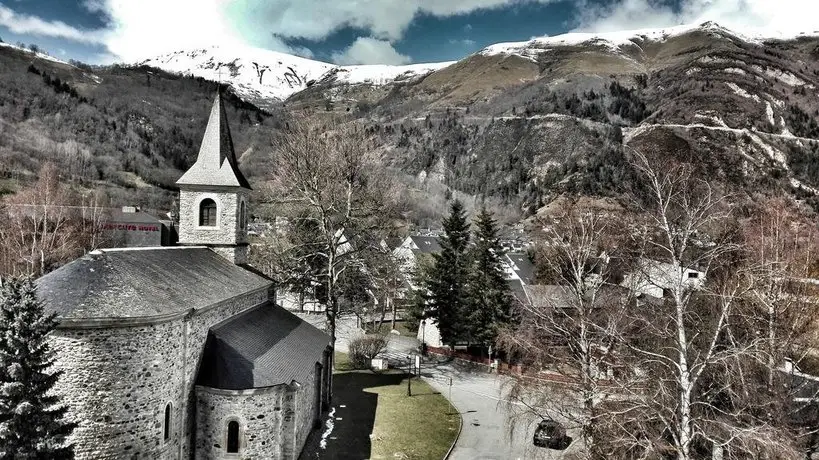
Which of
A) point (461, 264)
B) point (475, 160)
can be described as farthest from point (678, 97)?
point (461, 264)

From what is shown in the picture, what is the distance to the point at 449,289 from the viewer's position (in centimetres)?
3638

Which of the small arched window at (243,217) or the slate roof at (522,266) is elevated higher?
the small arched window at (243,217)

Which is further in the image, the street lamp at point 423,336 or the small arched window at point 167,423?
the street lamp at point 423,336

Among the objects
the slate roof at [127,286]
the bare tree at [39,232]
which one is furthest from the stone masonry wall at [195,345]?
the bare tree at [39,232]

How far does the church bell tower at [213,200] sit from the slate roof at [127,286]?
4.73m

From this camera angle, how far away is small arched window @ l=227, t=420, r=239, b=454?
14648mm

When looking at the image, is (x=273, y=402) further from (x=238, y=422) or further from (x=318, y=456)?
(x=318, y=456)

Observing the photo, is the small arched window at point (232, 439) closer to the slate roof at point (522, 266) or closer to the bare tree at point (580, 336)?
the bare tree at point (580, 336)

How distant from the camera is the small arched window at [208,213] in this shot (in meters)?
22.6

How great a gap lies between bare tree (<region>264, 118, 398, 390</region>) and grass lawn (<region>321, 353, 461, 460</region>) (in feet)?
12.4

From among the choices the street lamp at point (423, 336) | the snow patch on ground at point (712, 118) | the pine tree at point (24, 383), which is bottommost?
the street lamp at point (423, 336)

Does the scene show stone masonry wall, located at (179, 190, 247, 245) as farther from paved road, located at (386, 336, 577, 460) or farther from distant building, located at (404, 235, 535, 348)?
paved road, located at (386, 336, 577, 460)

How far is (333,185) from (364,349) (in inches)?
454

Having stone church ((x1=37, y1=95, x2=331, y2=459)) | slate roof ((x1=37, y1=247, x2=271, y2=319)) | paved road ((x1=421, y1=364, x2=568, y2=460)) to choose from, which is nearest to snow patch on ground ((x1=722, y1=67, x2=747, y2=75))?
paved road ((x1=421, y1=364, x2=568, y2=460))
